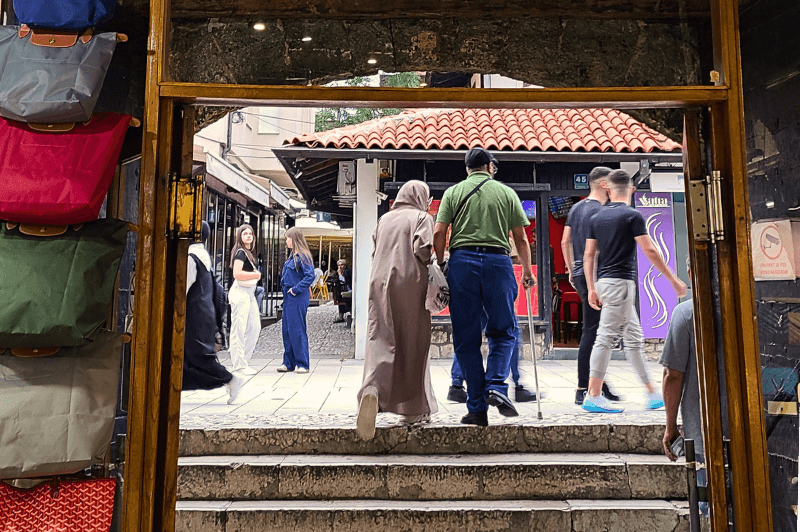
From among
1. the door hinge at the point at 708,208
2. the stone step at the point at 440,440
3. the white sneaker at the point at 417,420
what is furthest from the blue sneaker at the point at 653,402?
the door hinge at the point at 708,208

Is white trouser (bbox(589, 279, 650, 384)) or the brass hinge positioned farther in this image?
white trouser (bbox(589, 279, 650, 384))

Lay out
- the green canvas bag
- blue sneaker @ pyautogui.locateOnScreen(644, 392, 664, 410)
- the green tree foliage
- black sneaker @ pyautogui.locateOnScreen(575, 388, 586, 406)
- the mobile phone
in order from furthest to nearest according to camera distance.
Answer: black sneaker @ pyautogui.locateOnScreen(575, 388, 586, 406), blue sneaker @ pyautogui.locateOnScreen(644, 392, 664, 410), the mobile phone, the green tree foliage, the green canvas bag

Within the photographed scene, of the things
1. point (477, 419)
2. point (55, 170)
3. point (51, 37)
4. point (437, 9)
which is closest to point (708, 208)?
point (437, 9)

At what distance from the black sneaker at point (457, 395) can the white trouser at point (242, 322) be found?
1.91 m

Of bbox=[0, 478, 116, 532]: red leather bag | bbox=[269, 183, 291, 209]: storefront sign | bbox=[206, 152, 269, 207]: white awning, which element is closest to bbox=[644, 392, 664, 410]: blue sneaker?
bbox=[0, 478, 116, 532]: red leather bag

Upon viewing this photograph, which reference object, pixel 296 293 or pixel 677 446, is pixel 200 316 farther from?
pixel 677 446

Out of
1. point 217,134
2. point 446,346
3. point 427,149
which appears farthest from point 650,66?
point 217,134

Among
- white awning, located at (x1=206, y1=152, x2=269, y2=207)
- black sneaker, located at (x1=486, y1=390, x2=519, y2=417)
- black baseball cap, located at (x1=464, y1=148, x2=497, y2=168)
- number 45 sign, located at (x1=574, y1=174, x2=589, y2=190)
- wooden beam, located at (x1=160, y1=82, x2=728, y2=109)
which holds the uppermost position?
white awning, located at (x1=206, y1=152, x2=269, y2=207)

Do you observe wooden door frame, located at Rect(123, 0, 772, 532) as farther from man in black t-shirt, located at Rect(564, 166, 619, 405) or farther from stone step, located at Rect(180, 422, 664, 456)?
man in black t-shirt, located at Rect(564, 166, 619, 405)

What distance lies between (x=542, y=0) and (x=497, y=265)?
5.57 ft

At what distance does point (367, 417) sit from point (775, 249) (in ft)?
7.00

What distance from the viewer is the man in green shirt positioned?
3.14 meters

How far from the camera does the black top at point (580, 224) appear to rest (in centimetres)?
374

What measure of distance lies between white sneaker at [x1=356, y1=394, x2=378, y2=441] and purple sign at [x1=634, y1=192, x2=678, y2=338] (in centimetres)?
501
